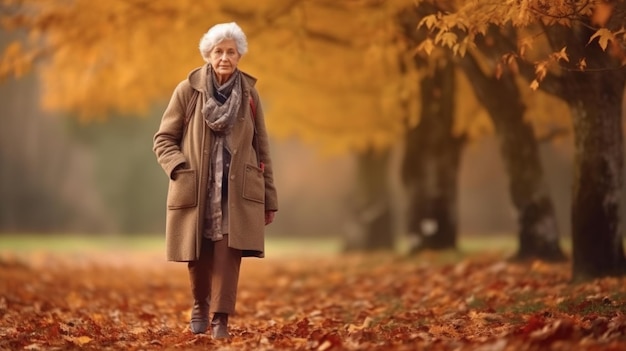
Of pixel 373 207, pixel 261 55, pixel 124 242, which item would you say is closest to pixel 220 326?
pixel 261 55

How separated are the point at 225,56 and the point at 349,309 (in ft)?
12.2

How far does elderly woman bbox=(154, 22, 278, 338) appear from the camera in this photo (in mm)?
6824

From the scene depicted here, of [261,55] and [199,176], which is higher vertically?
[261,55]

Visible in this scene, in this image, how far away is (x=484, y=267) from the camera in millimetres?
12641

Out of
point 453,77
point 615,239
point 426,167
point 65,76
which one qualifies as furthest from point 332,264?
point 615,239

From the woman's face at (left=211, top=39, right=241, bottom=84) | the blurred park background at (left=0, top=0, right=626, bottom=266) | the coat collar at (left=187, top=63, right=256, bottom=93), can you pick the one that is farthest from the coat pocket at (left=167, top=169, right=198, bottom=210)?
the blurred park background at (left=0, top=0, right=626, bottom=266)

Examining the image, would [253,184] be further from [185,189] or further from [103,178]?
[103,178]

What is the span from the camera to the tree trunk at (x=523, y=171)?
498 inches

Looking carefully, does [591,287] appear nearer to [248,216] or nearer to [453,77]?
[248,216]

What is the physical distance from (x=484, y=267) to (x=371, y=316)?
4.24 metres

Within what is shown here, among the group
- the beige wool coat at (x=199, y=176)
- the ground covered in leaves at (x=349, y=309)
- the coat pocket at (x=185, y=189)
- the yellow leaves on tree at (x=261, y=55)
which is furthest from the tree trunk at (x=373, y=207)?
the coat pocket at (x=185, y=189)

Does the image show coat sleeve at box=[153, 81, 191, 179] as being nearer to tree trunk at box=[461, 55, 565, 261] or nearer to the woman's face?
the woman's face

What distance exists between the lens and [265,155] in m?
7.17

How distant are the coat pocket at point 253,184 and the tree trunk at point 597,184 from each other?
4.10m
